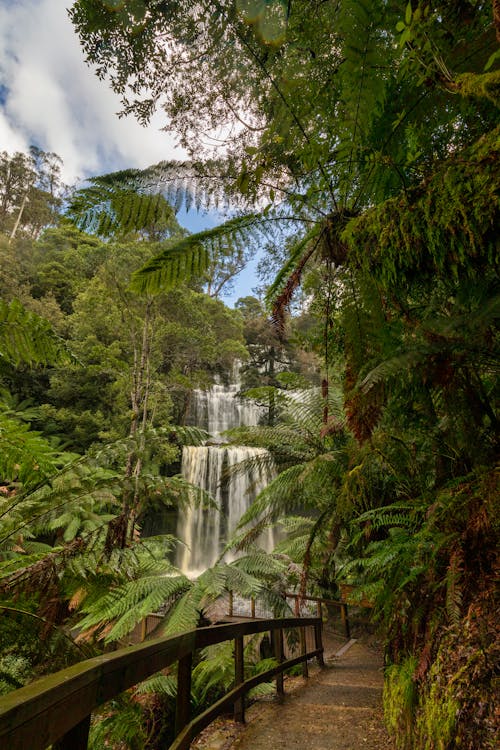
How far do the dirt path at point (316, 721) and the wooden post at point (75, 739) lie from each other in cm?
178

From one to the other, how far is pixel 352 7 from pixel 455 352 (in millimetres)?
1404

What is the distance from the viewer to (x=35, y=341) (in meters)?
2.53

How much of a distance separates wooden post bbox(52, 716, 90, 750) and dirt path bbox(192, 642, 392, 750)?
178 cm

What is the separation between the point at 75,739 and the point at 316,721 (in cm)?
264

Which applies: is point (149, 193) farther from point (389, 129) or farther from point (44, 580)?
point (44, 580)

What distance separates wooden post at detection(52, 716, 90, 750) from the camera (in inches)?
30.9

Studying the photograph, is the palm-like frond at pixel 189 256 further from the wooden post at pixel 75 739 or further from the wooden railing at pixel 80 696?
the wooden post at pixel 75 739

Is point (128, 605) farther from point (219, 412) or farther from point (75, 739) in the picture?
point (219, 412)

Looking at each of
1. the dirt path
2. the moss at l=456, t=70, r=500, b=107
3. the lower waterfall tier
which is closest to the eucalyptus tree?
Answer: the moss at l=456, t=70, r=500, b=107

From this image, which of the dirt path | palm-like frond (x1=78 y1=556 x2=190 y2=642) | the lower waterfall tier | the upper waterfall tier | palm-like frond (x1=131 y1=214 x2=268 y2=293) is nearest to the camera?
palm-like frond (x1=131 y1=214 x2=268 y2=293)

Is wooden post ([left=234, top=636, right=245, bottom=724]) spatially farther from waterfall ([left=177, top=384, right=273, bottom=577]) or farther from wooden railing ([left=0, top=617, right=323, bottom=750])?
waterfall ([left=177, top=384, right=273, bottom=577])

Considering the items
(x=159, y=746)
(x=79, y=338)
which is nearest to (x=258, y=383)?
(x=79, y=338)

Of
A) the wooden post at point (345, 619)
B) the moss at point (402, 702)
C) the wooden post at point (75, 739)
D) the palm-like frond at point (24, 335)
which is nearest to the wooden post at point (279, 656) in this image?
the moss at point (402, 702)

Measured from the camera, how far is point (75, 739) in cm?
80
